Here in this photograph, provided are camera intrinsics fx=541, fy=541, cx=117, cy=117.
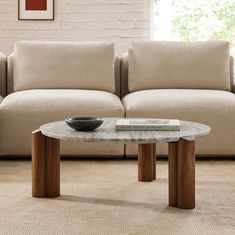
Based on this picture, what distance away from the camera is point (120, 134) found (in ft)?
7.97

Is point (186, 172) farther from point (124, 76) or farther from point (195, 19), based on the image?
point (195, 19)

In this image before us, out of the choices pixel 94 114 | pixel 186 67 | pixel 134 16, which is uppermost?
pixel 134 16

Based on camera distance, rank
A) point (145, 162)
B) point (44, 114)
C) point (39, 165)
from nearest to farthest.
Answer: point (39, 165) < point (145, 162) < point (44, 114)

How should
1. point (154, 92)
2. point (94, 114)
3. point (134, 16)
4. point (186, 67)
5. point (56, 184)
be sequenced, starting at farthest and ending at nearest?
point (134, 16), point (186, 67), point (154, 92), point (94, 114), point (56, 184)

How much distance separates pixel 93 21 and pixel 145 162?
249 centimetres

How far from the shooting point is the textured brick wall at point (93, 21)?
5.10 metres

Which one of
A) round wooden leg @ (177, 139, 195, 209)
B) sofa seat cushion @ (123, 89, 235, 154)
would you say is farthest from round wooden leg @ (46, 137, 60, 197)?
sofa seat cushion @ (123, 89, 235, 154)

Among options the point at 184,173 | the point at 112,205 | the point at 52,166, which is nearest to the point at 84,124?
the point at 52,166

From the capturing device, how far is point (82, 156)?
3.71 metres

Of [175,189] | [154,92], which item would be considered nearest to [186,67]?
[154,92]

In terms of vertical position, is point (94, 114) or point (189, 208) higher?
point (94, 114)

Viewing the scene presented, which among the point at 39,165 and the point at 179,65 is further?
the point at 179,65

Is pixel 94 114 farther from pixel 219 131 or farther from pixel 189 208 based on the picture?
pixel 189 208

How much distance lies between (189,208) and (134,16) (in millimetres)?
3010
